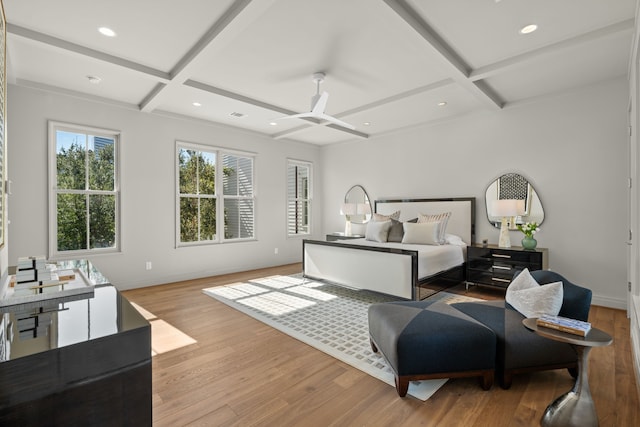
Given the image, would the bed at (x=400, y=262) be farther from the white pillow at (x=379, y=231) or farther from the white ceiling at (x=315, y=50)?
the white ceiling at (x=315, y=50)

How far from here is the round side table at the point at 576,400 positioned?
160 centimetres

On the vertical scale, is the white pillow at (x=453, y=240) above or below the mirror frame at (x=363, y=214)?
below

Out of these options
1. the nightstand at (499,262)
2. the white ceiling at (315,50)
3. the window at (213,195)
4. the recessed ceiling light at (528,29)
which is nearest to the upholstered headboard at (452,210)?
the nightstand at (499,262)

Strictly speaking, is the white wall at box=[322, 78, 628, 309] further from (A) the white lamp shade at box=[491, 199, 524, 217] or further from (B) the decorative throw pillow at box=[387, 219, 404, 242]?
(B) the decorative throw pillow at box=[387, 219, 404, 242]

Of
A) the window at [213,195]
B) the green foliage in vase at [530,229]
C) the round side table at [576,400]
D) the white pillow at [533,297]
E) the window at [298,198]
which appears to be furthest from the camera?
the window at [298,198]

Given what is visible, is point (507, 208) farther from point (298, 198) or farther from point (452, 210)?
point (298, 198)

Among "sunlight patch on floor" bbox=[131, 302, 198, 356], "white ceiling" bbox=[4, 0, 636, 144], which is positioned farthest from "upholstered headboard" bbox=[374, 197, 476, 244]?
"sunlight patch on floor" bbox=[131, 302, 198, 356]

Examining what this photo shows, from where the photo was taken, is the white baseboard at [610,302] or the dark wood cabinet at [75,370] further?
the white baseboard at [610,302]

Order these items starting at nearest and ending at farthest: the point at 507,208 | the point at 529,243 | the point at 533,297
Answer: the point at 533,297 → the point at 529,243 → the point at 507,208

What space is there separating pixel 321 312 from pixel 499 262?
2.53m

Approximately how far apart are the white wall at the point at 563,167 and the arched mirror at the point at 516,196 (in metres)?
0.08

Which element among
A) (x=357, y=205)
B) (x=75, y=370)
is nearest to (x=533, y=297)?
(x=75, y=370)

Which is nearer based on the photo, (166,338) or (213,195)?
(166,338)

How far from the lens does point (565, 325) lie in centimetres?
166
